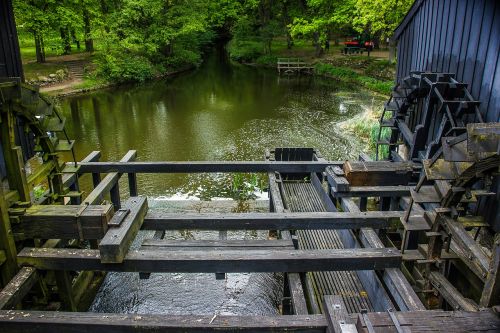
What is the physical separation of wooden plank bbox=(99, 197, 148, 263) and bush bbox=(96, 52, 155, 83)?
26.5m

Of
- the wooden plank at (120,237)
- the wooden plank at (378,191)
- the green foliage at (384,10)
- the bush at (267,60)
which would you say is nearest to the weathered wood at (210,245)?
the wooden plank at (120,237)

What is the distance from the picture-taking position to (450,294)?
14.6 ft

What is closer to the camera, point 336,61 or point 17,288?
point 17,288

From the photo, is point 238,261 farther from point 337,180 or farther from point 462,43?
point 462,43

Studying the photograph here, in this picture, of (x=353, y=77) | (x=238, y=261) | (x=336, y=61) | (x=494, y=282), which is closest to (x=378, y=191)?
(x=494, y=282)

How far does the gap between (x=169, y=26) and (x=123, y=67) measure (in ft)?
23.5

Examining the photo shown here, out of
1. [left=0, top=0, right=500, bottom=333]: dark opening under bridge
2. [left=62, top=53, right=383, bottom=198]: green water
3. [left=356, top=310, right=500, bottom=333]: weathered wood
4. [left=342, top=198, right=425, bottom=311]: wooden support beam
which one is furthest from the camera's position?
[left=62, top=53, right=383, bottom=198]: green water

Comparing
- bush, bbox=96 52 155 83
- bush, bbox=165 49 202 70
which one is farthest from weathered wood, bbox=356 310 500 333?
bush, bbox=165 49 202 70

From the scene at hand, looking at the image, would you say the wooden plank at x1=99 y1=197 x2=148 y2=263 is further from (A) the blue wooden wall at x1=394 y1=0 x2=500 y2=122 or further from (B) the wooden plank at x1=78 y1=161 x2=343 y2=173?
(A) the blue wooden wall at x1=394 y1=0 x2=500 y2=122

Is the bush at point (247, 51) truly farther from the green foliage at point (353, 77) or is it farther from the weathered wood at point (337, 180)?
the weathered wood at point (337, 180)

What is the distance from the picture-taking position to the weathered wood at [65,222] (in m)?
4.27

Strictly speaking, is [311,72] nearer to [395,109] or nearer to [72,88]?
[72,88]

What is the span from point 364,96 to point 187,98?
1095 cm

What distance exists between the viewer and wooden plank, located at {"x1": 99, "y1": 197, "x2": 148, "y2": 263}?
12.3 ft
